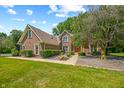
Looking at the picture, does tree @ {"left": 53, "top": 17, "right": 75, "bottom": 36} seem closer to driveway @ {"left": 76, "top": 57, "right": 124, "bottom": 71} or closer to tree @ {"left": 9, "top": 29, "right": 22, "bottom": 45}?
tree @ {"left": 9, "top": 29, "right": 22, "bottom": 45}

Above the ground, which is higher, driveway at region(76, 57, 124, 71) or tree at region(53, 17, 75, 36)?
tree at region(53, 17, 75, 36)

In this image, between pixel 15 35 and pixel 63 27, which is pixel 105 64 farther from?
pixel 63 27

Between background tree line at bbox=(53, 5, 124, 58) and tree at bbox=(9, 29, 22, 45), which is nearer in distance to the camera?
background tree line at bbox=(53, 5, 124, 58)

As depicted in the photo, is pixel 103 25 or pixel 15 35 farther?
pixel 15 35

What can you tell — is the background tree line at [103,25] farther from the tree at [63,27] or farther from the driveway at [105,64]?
the tree at [63,27]

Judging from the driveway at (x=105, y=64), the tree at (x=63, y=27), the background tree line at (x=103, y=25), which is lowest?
the driveway at (x=105, y=64)

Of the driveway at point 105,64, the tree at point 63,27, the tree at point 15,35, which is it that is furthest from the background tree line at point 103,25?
the tree at point 63,27

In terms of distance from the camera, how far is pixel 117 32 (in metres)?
25.2

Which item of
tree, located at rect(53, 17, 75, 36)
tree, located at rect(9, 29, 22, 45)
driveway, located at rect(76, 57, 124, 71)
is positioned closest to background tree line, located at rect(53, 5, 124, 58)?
driveway, located at rect(76, 57, 124, 71)

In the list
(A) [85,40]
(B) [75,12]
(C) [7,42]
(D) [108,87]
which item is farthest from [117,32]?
(C) [7,42]

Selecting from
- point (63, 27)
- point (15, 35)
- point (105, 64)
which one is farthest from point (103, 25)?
point (63, 27)

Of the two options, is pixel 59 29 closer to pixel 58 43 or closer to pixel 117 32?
pixel 58 43

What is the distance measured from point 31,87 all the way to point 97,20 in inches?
718

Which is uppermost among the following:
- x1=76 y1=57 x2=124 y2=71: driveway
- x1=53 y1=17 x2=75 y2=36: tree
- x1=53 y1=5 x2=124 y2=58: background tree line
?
x1=53 y1=17 x2=75 y2=36: tree
